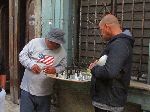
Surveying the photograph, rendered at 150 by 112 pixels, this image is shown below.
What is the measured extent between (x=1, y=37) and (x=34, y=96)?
4.26 meters

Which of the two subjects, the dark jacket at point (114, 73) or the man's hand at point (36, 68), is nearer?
the dark jacket at point (114, 73)

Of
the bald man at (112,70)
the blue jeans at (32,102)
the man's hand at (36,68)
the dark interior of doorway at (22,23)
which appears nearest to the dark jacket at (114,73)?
the bald man at (112,70)

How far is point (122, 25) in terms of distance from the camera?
6.24 meters

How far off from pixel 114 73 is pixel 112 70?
0.05 m

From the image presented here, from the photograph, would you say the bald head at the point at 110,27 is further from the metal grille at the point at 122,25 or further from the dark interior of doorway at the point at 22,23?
the dark interior of doorway at the point at 22,23

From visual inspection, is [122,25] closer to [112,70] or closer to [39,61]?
[39,61]

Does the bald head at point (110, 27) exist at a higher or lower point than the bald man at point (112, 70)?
higher

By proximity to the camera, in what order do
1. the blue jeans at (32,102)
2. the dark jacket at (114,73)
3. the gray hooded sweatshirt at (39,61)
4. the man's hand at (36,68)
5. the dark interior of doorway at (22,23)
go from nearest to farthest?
the dark jacket at (114,73) → the man's hand at (36,68) → the gray hooded sweatshirt at (39,61) → the blue jeans at (32,102) → the dark interior of doorway at (22,23)

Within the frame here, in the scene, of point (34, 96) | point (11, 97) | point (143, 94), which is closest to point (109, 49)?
point (143, 94)

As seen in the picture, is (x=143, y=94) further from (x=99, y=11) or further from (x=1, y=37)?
(x=1, y=37)

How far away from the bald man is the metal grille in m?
1.48

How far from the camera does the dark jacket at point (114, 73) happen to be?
4262 millimetres

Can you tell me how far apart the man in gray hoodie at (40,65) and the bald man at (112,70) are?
1310 millimetres

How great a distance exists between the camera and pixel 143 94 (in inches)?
214
